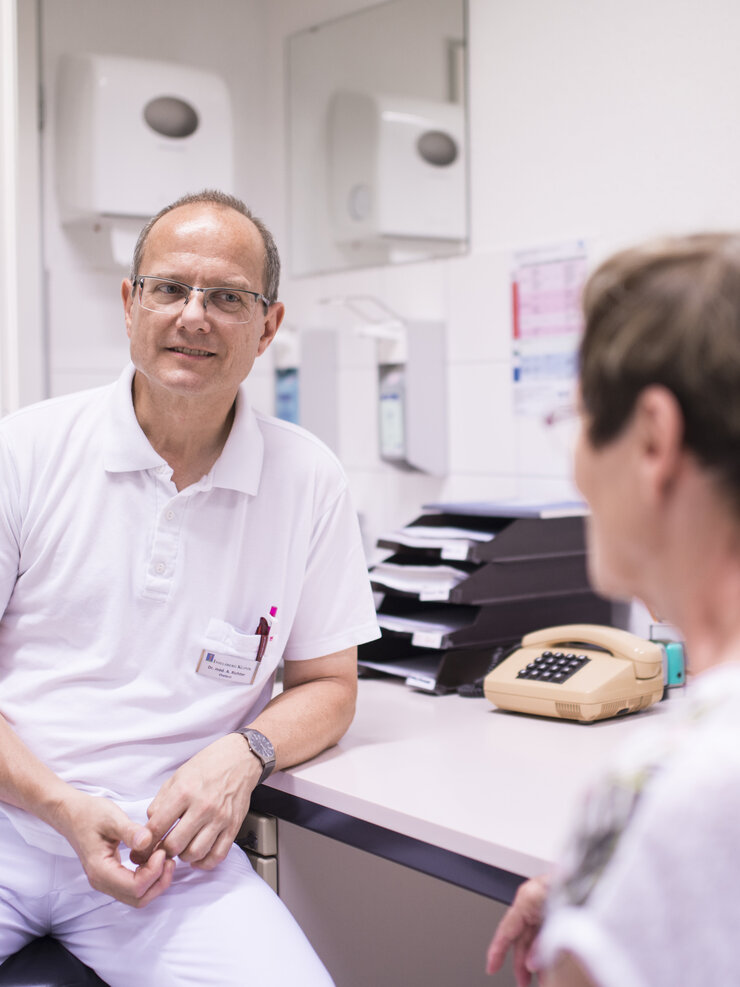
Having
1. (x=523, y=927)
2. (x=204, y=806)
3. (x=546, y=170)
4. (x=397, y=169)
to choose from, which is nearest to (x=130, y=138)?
(x=397, y=169)

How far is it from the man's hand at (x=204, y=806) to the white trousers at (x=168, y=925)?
6 centimetres

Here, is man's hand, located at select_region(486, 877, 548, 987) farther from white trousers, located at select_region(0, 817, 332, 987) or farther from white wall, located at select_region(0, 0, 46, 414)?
white wall, located at select_region(0, 0, 46, 414)

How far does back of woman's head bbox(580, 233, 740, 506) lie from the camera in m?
0.63

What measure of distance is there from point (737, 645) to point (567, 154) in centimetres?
184

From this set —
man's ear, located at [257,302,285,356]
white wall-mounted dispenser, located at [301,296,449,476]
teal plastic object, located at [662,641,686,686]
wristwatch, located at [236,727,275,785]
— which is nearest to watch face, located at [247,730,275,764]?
wristwatch, located at [236,727,275,785]

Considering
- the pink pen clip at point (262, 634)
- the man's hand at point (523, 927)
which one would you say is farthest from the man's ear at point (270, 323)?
the man's hand at point (523, 927)

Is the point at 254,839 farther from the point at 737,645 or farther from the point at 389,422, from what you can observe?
the point at 389,422

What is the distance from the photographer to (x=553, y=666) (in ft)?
5.60

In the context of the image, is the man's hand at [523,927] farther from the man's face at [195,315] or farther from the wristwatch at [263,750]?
the man's face at [195,315]

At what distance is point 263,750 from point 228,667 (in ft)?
0.46

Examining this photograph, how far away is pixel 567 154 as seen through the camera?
229cm

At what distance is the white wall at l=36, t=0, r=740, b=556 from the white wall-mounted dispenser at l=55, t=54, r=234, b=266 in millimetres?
122

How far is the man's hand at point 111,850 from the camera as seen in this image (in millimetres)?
1279

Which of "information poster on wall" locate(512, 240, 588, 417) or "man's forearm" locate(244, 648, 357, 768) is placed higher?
"information poster on wall" locate(512, 240, 588, 417)
